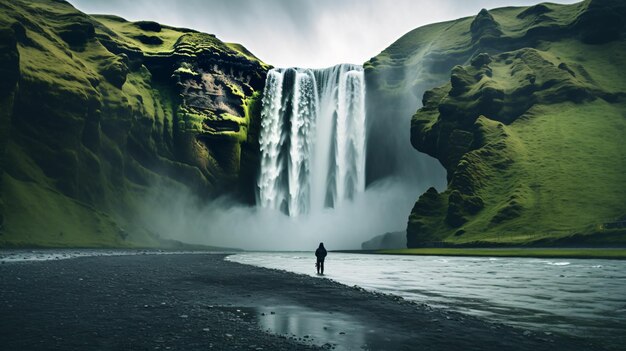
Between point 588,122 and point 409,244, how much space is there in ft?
185

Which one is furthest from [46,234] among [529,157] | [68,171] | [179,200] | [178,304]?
[529,157]

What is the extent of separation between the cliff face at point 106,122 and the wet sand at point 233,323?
3129 inches

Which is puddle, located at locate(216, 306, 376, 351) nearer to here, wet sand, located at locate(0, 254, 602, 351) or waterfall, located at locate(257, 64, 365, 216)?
wet sand, located at locate(0, 254, 602, 351)

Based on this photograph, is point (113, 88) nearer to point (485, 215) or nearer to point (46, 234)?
point (46, 234)

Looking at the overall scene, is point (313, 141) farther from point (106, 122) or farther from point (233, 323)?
point (233, 323)

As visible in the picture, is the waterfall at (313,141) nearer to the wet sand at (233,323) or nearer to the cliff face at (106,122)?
the cliff face at (106,122)

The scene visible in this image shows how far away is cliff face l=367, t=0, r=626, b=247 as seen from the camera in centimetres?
9519

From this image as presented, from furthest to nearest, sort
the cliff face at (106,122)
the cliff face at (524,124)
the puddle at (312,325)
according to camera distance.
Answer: the cliff face at (106,122)
the cliff face at (524,124)
the puddle at (312,325)

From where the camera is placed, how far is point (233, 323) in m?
13.0

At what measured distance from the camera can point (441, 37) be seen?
182250 millimetres

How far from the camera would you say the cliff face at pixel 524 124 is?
312 ft

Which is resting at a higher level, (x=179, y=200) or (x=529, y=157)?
(x=529, y=157)

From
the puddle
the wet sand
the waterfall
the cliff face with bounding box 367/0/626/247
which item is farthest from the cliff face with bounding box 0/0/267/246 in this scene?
the puddle

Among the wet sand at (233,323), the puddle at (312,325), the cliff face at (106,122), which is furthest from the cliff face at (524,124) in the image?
the puddle at (312,325)
